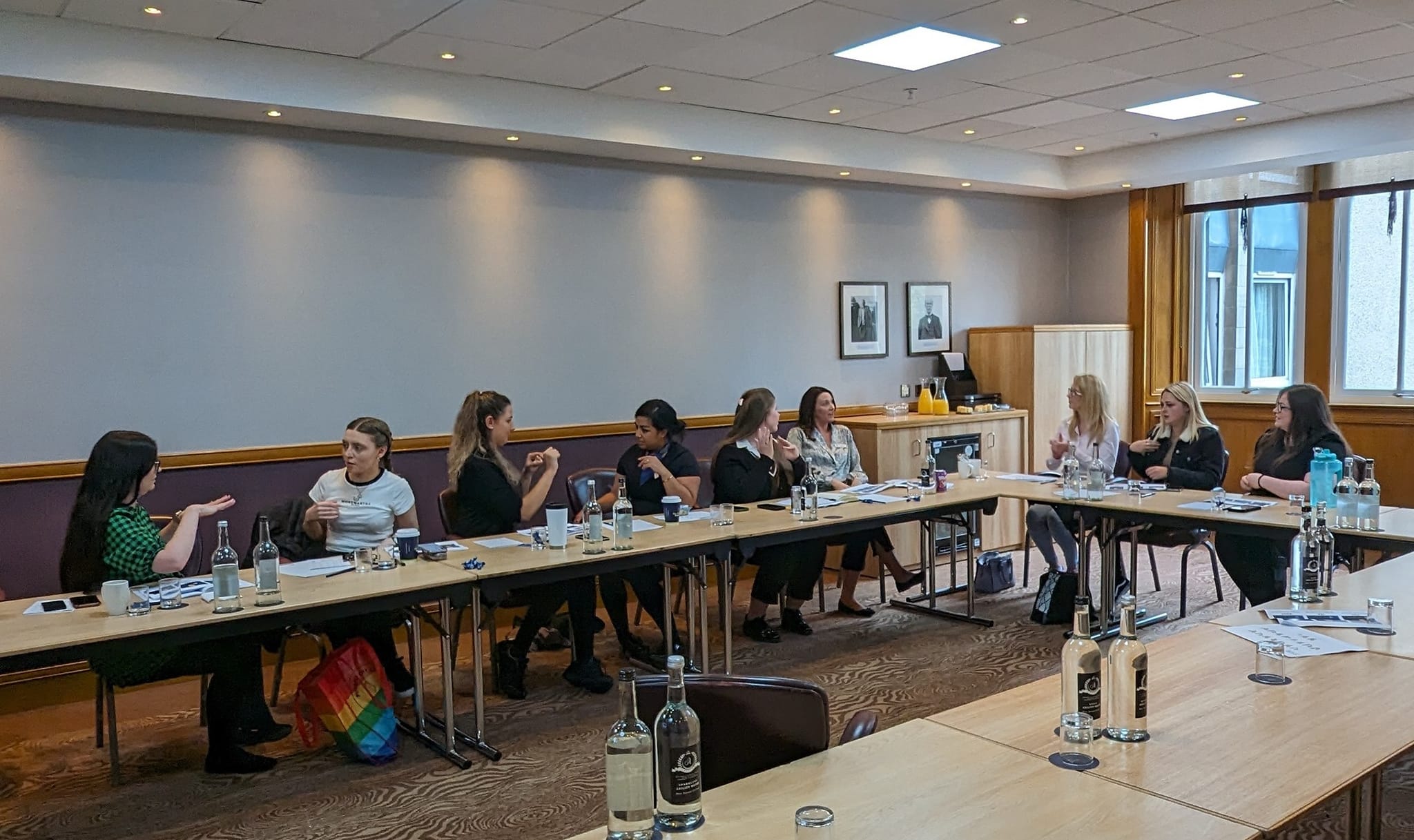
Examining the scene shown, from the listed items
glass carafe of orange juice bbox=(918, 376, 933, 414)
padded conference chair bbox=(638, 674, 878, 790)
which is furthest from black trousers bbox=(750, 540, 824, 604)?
padded conference chair bbox=(638, 674, 878, 790)

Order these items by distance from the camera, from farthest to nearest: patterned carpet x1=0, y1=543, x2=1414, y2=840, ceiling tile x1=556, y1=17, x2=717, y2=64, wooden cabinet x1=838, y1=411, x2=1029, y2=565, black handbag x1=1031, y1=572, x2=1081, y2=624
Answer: wooden cabinet x1=838, y1=411, x2=1029, y2=565, black handbag x1=1031, y1=572, x2=1081, y2=624, ceiling tile x1=556, y1=17, x2=717, y2=64, patterned carpet x1=0, y1=543, x2=1414, y2=840

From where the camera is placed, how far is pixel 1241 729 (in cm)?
224

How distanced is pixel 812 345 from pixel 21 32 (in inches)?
194

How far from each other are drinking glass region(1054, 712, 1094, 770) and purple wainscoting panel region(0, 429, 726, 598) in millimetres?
4057

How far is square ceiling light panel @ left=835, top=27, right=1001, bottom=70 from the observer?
508 cm

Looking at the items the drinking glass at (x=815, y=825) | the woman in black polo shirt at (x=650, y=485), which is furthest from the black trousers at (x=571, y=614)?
the drinking glass at (x=815, y=825)

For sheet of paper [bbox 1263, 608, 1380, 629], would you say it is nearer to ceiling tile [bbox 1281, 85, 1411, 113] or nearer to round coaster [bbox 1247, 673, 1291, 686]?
round coaster [bbox 1247, 673, 1291, 686]

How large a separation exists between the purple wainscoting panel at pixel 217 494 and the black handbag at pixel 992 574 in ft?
7.55

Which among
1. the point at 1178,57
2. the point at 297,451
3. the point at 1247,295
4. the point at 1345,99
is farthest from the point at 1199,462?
the point at 297,451

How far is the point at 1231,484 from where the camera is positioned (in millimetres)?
8477

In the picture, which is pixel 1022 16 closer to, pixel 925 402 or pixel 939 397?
pixel 925 402

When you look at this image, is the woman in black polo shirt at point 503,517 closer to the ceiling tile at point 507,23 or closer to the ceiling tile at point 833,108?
the ceiling tile at point 507,23

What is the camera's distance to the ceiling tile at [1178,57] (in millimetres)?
5332

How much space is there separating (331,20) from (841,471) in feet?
11.5
